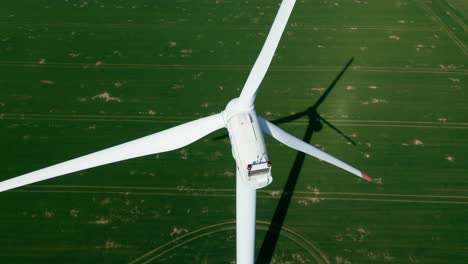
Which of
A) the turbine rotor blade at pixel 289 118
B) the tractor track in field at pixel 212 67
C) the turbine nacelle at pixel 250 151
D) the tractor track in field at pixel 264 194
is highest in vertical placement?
the tractor track in field at pixel 212 67

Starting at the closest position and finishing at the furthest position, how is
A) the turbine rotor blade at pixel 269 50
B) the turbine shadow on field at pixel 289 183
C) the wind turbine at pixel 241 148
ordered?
the wind turbine at pixel 241 148, the turbine rotor blade at pixel 269 50, the turbine shadow on field at pixel 289 183

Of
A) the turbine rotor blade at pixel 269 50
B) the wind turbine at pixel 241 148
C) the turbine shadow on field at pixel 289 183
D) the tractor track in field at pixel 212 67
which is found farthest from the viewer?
the tractor track in field at pixel 212 67

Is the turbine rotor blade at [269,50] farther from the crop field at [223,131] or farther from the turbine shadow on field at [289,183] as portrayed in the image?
the crop field at [223,131]

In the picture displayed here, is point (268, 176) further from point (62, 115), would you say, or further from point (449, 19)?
point (449, 19)

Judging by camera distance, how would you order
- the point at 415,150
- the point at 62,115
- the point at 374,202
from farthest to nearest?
the point at 62,115 → the point at 415,150 → the point at 374,202

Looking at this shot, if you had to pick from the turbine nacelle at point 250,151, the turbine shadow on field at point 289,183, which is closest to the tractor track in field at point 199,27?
the turbine shadow on field at point 289,183

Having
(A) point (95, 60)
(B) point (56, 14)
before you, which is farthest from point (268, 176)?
(B) point (56, 14)
